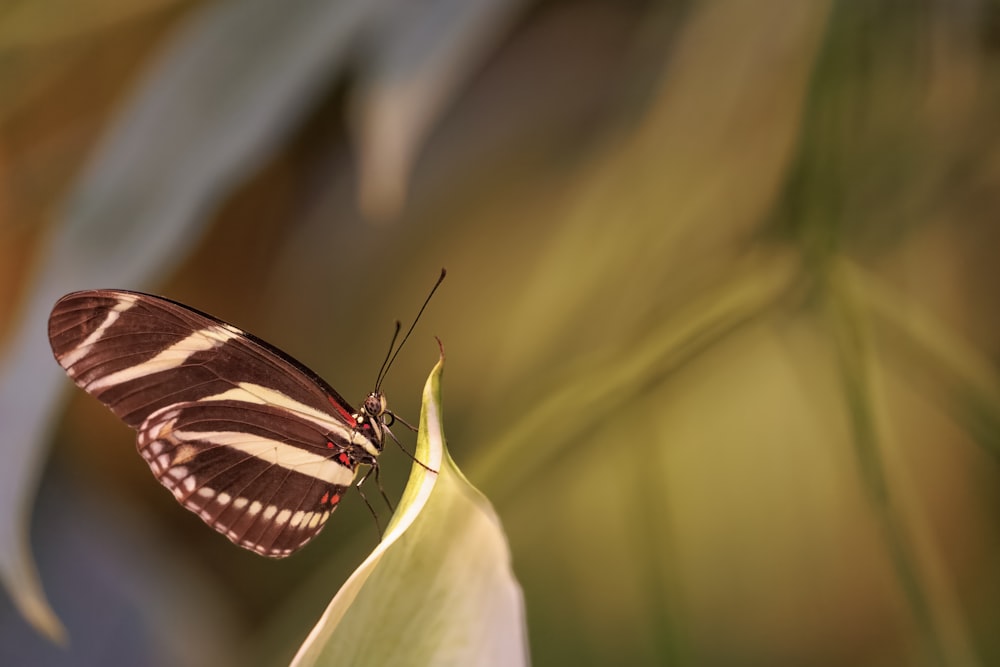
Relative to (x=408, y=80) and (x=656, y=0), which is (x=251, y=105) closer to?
(x=408, y=80)

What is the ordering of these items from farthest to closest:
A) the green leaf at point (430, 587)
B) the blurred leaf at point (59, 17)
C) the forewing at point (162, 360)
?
the blurred leaf at point (59, 17) → the forewing at point (162, 360) → the green leaf at point (430, 587)

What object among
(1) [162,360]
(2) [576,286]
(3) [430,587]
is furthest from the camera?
(2) [576,286]

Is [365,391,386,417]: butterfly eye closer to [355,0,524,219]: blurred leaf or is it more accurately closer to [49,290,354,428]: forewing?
[49,290,354,428]: forewing

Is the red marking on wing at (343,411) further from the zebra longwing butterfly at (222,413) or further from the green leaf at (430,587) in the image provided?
the green leaf at (430,587)

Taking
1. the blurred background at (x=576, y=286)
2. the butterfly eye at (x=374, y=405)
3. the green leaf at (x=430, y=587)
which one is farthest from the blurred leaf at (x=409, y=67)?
the green leaf at (x=430, y=587)

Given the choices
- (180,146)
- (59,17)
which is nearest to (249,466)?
(180,146)

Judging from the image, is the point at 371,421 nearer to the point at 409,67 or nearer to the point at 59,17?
the point at 409,67

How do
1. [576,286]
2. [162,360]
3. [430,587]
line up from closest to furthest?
[430,587] < [162,360] < [576,286]
